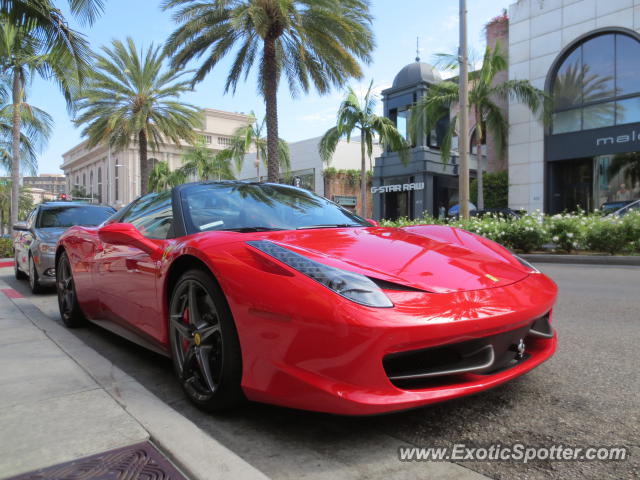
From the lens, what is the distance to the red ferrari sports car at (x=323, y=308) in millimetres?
1927

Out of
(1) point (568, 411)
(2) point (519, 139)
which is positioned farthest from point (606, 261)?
(2) point (519, 139)

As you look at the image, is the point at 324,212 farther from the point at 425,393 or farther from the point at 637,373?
the point at 637,373

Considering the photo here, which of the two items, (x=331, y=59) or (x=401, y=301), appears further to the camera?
(x=331, y=59)

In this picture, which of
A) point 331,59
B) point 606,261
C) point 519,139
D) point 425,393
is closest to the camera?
point 425,393

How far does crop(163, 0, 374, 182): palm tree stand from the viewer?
14109mm

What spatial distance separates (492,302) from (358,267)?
607mm

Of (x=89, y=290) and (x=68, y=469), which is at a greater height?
(x=89, y=290)

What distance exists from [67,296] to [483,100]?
20813mm

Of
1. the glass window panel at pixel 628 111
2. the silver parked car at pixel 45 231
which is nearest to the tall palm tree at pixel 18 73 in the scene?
the silver parked car at pixel 45 231

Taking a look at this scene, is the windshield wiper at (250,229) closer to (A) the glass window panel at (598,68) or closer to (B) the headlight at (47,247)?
(B) the headlight at (47,247)

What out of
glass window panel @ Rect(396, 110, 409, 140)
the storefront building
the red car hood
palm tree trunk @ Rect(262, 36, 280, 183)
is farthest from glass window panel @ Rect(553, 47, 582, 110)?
the red car hood

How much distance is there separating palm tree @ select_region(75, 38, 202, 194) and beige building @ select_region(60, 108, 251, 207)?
50.2 metres

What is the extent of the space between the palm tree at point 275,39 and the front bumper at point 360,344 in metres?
12.9

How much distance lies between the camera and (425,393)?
6.40 ft
